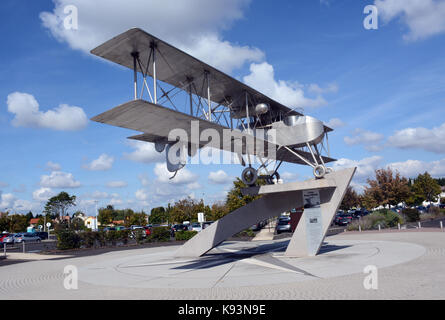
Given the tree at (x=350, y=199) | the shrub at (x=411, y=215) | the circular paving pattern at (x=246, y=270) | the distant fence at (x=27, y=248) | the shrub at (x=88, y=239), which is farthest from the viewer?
the tree at (x=350, y=199)

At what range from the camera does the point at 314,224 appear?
50.4 feet

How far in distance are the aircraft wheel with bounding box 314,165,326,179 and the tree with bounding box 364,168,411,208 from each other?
32044mm

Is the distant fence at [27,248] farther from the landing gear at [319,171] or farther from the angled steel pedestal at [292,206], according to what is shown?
the landing gear at [319,171]

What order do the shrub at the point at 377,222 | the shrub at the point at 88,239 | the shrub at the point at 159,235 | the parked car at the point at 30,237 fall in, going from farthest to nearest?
the parked car at the point at 30,237 < the shrub at the point at 159,235 < the shrub at the point at 377,222 < the shrub at the point at 88,239

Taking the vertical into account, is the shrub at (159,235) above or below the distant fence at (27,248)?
above

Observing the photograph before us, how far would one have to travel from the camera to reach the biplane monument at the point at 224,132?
1115 cm

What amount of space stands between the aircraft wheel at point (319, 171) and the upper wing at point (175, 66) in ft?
13.9

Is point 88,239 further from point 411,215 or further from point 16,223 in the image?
point 16,223

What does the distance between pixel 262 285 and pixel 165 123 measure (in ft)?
20.3

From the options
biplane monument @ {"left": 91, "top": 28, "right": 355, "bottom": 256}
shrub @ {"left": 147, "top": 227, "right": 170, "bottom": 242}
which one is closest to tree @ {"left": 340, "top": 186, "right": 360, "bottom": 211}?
shrub @ {"left": 147, "top": 227, "right": 170, "bottom": 242}

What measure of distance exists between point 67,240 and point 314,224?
21930mm

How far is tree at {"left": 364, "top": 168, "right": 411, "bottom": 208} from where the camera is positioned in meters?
43.5

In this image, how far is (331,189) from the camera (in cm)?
1559
